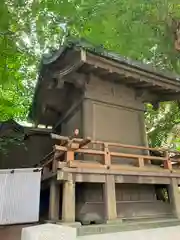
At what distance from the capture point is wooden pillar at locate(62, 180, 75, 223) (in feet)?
17.5

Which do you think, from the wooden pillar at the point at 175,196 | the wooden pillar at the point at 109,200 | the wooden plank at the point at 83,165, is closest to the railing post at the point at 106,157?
the wooden plank at the point at 83,165

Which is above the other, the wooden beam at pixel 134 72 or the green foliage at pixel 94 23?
the green foliage at pixel 94 23

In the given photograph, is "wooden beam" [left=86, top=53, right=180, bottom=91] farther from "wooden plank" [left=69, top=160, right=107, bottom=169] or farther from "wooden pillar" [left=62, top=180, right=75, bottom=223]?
"wooden pillar" [left=62, top=180, right=75, bottom=223]

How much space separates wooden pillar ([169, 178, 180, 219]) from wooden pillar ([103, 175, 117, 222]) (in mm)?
2104

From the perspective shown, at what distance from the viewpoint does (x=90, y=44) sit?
6492 millimetres

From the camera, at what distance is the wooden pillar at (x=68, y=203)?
17.5 feet

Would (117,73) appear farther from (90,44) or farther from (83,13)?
(83,13)

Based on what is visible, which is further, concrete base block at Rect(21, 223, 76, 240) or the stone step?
the stone step

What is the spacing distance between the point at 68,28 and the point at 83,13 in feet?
5.50

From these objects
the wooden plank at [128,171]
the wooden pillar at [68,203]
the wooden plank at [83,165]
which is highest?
the wooden plank at [83,165]

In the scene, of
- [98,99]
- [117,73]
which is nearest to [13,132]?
[98,99]

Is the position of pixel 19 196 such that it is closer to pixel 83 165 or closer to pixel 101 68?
pixel 83 165

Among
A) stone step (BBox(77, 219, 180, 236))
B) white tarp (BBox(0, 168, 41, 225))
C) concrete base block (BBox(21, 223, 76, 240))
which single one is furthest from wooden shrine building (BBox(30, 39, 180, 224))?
concrete base block (BBox(21, 223, 76, 240))

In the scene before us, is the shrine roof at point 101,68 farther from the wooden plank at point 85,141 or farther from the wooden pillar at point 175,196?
the wooden pillar at point 175,196
